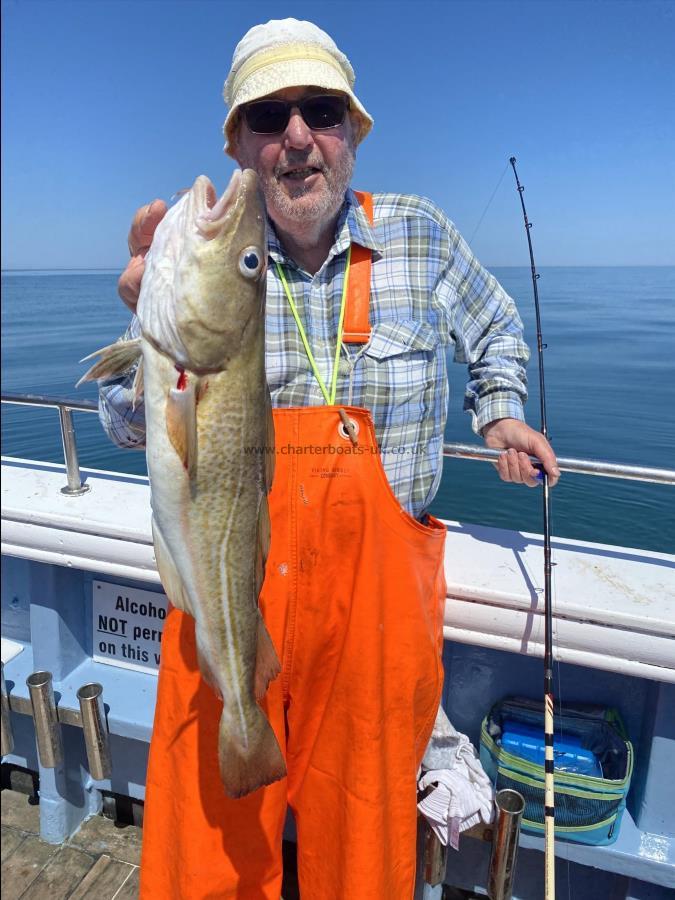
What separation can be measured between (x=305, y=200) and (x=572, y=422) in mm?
8655

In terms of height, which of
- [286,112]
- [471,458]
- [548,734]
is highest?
[286,112]

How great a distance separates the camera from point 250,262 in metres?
1.64

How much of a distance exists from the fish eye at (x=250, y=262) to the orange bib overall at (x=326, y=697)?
50 centimetres

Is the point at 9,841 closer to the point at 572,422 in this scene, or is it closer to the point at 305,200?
the point at 305,200

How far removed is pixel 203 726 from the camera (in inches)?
80.8

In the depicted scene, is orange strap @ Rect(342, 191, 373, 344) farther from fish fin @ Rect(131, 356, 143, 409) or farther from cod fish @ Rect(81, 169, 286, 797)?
fish fin @ Rect(131, 356, 143, 409)

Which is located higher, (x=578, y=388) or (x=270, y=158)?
(x=270, y=158)

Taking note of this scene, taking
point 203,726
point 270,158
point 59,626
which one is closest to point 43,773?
point 59,626

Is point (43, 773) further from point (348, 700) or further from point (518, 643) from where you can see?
point (518, 643)

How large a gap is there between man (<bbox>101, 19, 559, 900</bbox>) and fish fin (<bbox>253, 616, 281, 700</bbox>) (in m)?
0.23

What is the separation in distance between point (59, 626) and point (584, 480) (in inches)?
295

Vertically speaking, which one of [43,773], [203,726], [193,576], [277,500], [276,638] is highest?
[277,500]

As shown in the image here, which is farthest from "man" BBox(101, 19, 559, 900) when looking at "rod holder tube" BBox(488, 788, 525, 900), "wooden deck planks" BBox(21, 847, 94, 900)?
"wooden deck planks" BBox(21, 847, 94, 900)

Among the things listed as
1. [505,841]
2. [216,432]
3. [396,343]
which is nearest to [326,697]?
[505,841]
